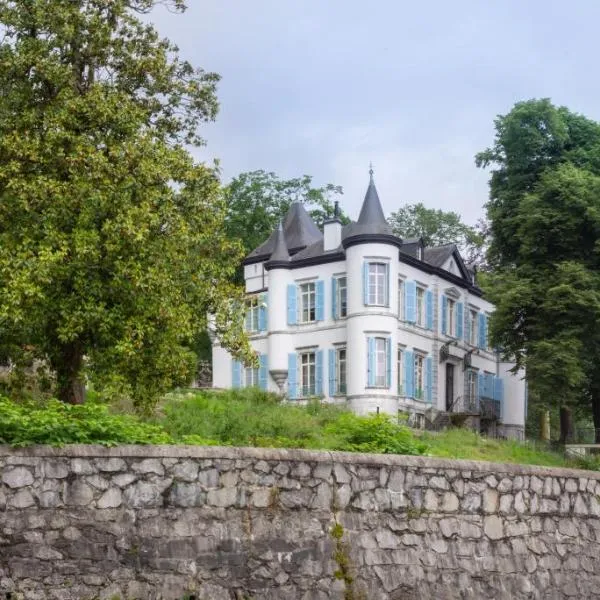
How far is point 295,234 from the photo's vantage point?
176 feet

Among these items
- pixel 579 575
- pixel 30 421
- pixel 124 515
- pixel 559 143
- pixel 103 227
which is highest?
pixel 559 143

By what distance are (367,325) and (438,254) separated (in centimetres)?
786

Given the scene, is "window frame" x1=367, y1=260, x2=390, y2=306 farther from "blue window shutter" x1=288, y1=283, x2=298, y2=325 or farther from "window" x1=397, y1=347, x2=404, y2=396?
"blue window shutter" x1=288, y1=283, x2=298, y2=325

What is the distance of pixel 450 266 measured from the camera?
53531 millimetres

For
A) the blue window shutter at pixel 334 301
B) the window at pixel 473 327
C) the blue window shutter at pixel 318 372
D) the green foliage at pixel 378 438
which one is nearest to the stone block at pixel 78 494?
the green foliage at pixel 378 438

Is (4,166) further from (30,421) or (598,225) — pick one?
(598,225)

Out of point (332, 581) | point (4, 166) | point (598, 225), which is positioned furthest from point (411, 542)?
point (598, 225)

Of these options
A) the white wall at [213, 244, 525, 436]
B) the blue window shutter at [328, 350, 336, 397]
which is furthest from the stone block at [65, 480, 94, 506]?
the blue window shutter at [328, 350, 336, 397]

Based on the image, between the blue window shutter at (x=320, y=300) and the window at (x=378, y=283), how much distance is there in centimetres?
272

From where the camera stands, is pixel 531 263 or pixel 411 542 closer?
→ pixel 411 542

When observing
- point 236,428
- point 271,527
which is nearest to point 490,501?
point 271,527

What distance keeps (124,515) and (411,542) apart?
10.7 ft

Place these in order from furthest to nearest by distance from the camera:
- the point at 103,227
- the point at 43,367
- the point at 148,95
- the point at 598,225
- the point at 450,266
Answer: the point at 450,266, the point at 598,225, the point at 148,95, the point at 43,367, the point at 103,227

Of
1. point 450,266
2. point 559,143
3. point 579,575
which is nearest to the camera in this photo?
point 579,575
